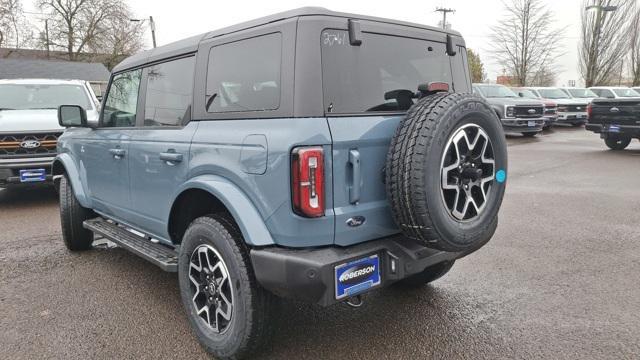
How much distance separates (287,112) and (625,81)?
42.5m

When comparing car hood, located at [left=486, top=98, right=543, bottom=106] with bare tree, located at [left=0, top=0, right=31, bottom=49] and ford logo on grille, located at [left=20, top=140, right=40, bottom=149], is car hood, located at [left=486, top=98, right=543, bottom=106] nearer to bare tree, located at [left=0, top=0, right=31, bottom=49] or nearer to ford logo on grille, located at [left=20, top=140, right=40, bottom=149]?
ford logo on grille, located at [left=20, top=140, right=40, bottom=149]

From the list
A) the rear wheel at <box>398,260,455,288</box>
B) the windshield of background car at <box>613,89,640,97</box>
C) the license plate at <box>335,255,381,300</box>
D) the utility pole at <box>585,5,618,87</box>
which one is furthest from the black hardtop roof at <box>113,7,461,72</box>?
the utility pole at <box>585,5,618,87</box>

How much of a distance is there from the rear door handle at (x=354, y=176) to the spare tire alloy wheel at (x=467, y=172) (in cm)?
42

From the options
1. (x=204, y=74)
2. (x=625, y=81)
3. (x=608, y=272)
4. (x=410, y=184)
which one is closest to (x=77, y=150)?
(x=204, y=74)

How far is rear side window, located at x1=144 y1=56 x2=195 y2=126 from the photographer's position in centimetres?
313

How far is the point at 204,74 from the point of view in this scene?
296 cm

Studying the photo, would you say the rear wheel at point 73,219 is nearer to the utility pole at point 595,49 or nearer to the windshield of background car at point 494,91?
the windshield of background car at point 494,91

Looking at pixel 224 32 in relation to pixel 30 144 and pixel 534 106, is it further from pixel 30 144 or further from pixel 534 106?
pixel 534 106

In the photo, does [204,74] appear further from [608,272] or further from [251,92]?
[608,272]

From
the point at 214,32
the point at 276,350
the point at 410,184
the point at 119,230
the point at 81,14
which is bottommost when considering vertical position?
the point at 276,350

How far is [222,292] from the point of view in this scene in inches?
Answer: 107

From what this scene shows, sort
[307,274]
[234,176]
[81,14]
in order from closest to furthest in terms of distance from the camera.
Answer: [307,274] → [234,176] → [81,14]

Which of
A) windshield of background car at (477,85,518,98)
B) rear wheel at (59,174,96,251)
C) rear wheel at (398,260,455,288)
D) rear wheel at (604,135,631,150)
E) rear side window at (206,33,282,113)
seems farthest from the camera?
windshield of background car at (477,85,518,98)

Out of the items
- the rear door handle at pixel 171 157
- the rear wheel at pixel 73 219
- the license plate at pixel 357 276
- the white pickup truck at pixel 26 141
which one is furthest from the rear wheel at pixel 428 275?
the white pickup truck at pixel 26 141
